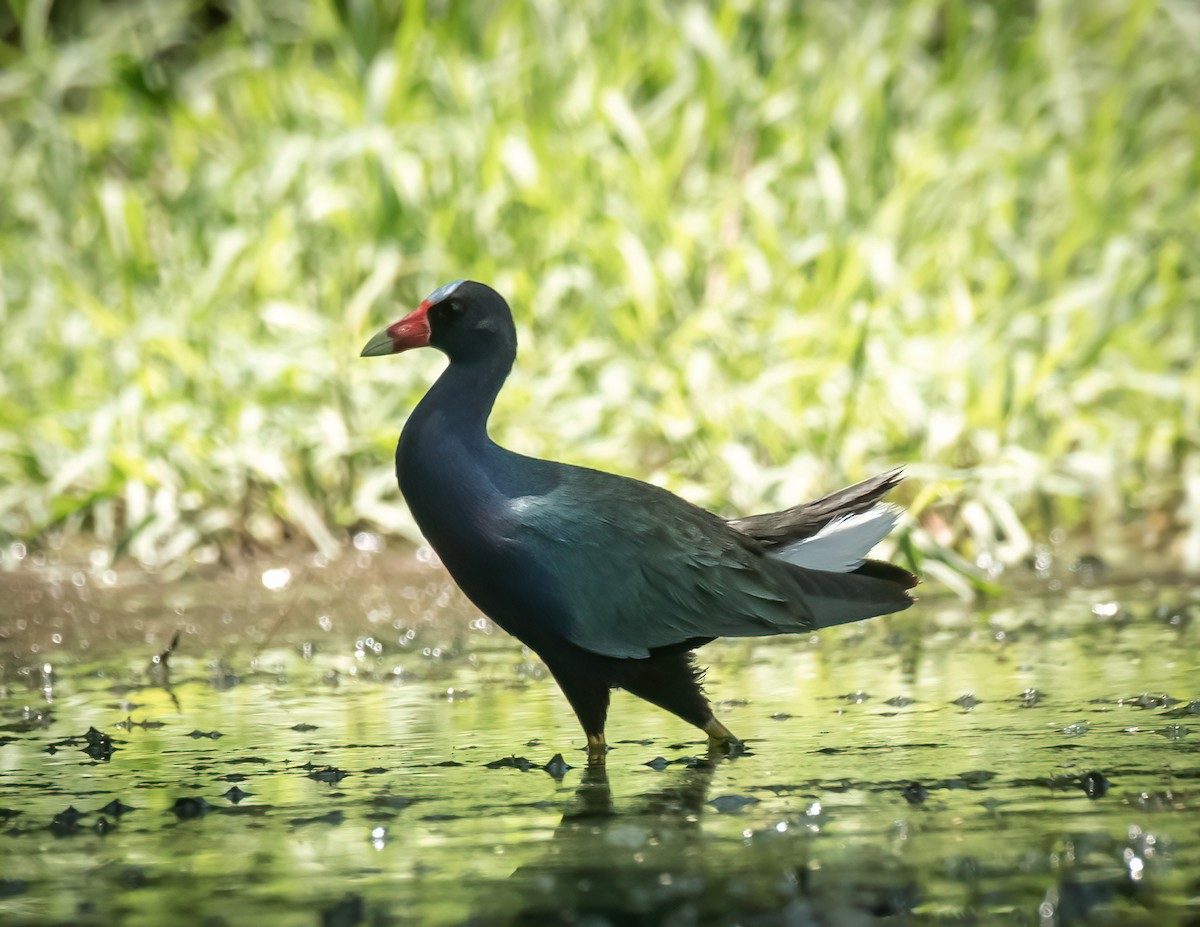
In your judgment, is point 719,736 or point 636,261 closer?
point 719,736

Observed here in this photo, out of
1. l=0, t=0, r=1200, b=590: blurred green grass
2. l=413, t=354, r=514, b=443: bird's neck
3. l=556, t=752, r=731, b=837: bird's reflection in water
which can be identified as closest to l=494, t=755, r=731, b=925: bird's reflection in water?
l=556, t=752, r=731, b=837: bird's reflection in water

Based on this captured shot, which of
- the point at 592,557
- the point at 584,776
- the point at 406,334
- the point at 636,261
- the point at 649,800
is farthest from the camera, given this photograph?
the point at 636,261

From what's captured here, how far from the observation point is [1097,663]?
498 cm

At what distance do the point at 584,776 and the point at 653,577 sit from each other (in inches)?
18.8

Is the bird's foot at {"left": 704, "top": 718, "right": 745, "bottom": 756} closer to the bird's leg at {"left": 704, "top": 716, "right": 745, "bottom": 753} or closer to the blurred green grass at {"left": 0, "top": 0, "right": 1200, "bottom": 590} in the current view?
the bird's leg at {"left": 704, "top": 716, "right": 745, "bottom": 753}

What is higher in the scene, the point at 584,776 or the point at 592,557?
the point at 592,557

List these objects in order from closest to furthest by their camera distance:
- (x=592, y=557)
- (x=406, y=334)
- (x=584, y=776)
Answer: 1. (x=584, y=776)
2. (x=592, y=557)
3. (x=406, y=334)

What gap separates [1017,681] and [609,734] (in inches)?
43.4

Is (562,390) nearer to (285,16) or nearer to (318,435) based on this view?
(318,435)

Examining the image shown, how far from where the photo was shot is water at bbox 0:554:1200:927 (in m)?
2.90

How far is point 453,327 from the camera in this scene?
4.31 m

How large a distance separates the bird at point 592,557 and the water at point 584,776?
0.23 m

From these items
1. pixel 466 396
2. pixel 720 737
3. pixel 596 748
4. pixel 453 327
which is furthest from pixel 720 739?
pixel 453 327

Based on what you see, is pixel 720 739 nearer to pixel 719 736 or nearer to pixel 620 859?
pixel 719 736
